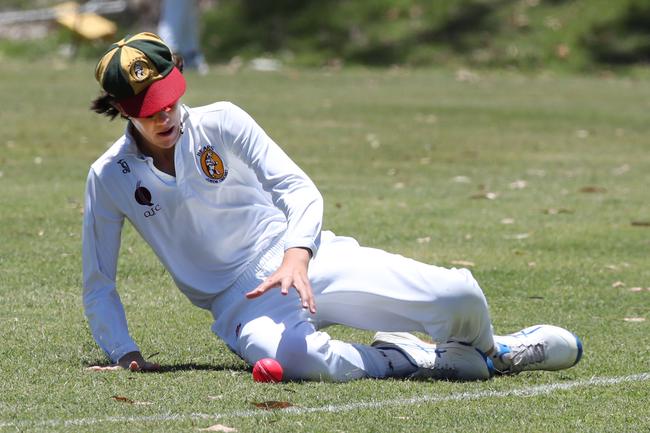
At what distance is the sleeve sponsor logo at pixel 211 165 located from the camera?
17.9 ft

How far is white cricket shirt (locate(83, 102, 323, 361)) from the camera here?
5.44 metres

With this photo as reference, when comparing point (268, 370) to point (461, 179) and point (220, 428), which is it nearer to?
point (220, 428)

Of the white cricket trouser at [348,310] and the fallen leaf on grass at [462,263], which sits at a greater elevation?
the white cricket trouser at [348,310]

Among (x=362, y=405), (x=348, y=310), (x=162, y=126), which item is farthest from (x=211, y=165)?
(x=362, y=405)

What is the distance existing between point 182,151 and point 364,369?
1.10m

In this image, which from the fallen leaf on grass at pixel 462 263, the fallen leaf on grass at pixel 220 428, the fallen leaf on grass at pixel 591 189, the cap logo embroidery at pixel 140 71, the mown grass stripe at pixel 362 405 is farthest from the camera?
the fallen leaf on grass at pixel 591 189

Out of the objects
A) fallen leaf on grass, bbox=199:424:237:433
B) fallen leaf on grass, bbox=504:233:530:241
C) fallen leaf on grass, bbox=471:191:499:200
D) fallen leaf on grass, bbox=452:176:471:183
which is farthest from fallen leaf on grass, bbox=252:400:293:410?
fallen leaf on grass, bbox=452:176:471:183

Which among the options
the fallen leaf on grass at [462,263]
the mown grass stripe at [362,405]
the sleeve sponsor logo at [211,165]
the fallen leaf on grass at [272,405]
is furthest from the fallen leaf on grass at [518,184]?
the fallen leaf on grass at [272,405]

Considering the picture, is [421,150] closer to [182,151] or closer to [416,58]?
[182,151]

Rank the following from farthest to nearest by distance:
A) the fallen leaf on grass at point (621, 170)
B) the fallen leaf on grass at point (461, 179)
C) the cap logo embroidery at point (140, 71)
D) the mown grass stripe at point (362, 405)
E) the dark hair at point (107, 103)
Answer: the fallen leaf on grass at point (621, 170)
the fallen leaf on grass at point (461, 179)
the dark hair at point (107, 103)
the cap logo embroidery at point (140, 71)
the mown grass stripe at point (362, 405)

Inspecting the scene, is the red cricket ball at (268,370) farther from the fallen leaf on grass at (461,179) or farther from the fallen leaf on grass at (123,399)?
the fallen leaf on grass at (461,179)

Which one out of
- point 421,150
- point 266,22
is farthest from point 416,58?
point 421,150

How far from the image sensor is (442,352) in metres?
5.51

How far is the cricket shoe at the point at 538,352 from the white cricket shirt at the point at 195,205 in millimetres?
1000
